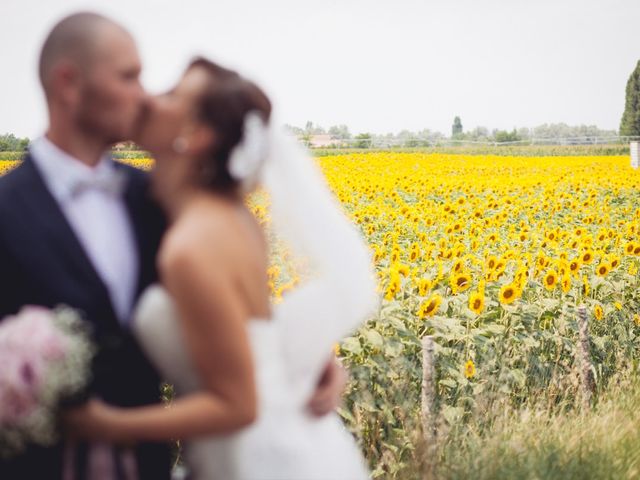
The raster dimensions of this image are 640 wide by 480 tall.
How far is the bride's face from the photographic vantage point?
1.49 meters

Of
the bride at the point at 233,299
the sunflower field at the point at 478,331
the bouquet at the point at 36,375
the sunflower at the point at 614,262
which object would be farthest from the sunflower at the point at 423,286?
the bouquet at the point at 36,375

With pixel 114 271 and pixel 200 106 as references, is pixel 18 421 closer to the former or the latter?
pixel 114 271

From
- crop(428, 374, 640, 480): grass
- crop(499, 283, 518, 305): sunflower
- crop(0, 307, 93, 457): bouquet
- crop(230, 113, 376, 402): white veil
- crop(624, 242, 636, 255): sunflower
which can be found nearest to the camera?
crop(0, 307, 93, 457): bouquet

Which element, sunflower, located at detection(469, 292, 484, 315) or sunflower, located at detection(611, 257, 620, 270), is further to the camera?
sunflower, located at detection(611, 257, 620, 270)

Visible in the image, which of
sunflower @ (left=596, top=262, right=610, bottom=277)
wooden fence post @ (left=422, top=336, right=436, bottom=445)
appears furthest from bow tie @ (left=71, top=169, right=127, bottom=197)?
sunflower @ (left=596, top=262, right=610, bottom=277)

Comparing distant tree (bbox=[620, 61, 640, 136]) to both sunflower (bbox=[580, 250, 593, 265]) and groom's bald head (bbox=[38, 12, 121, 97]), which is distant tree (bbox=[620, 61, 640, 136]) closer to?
sunflower (bbox=[580, 250, 593, 265])

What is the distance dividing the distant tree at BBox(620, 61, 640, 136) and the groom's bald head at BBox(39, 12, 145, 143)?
208 ft

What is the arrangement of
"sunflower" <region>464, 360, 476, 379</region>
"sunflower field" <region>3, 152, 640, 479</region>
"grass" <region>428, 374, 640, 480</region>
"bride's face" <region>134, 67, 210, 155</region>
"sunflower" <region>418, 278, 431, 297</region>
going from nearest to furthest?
"bride's face" <region>134, 67, 210, 155</region>, "grass" <region>428, 374, 640, 480</region>, "sunflower field" <region>3, 152, 640, 479</region>, "sunflower" <region>464, 360, 476, 379</region>, "sunflower" <region>418, 278, 431, 297</region>

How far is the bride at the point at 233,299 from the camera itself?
1.43 meters

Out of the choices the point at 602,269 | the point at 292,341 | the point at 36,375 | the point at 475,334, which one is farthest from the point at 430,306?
the point at 36,375

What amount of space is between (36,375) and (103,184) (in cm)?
45

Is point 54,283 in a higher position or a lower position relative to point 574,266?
higher

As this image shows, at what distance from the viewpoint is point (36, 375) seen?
138cm

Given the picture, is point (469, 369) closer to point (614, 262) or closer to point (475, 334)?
point (475, 334)
